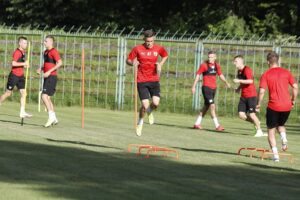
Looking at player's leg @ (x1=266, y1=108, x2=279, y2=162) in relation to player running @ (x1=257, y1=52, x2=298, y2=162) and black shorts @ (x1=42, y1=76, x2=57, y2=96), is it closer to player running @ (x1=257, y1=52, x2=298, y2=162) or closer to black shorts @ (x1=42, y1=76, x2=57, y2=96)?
player running @ (x1=257, y1=52, x2=298, y2=162)

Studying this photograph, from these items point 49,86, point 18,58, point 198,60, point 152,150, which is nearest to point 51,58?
point 49,86

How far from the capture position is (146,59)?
17.9 m

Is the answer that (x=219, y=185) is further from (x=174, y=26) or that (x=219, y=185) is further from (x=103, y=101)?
(x=174, y=26)

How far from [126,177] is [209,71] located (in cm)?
1107

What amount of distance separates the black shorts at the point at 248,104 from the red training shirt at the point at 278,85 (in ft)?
20.1

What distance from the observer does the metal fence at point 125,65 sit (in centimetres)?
2922

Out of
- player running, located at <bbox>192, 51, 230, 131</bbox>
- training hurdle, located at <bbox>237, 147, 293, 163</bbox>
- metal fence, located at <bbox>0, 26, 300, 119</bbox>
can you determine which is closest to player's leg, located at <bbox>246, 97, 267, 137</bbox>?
player running, located at <bbox>192, 51, 230, 131</bbox>

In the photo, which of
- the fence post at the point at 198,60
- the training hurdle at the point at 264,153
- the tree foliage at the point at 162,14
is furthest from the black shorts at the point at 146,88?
the tree foliage at the point at 162,14

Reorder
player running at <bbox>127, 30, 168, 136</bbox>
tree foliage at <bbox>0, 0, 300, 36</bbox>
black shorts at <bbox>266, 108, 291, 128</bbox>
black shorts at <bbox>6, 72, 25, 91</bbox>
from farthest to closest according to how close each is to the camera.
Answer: tree foliage at <bbox>0, 0, 300, 36</bbox> → black shorts at <bbox>6, 72, 25, 91</bbox> → player running at <bbox>127, 30, 168, 136</bbox> → black shorts at <bbox>266, 108, 291, 128</bbox>

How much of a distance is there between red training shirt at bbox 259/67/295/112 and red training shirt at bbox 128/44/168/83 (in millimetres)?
3116

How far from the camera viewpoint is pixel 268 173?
13.9m

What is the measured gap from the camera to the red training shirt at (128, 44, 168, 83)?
1783 cm

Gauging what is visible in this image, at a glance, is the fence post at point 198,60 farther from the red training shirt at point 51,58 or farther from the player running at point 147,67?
the player running at point 147,67

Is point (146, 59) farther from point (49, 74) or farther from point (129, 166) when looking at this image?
point (129, 166)
